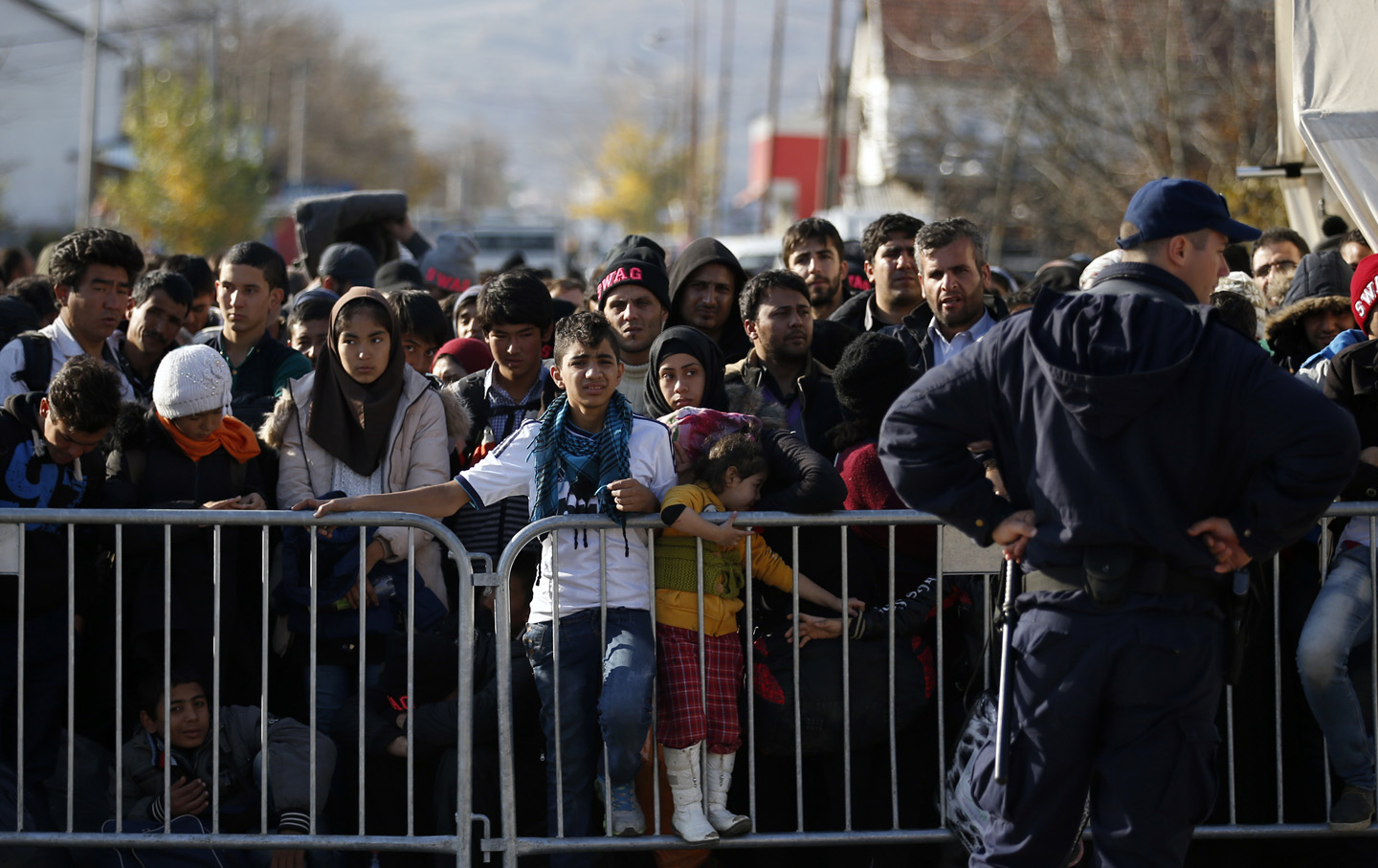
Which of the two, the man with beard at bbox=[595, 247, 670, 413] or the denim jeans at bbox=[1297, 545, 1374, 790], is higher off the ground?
the man with beard at bbox=[595, 247, 670, 413]

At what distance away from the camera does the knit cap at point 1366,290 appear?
5121 mm

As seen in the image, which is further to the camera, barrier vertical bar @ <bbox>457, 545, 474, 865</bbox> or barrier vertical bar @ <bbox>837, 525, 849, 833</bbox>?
barrier vertical bar @ <bbox>837, 525, 849, 833</bbox>

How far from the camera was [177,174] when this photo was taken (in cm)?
3475

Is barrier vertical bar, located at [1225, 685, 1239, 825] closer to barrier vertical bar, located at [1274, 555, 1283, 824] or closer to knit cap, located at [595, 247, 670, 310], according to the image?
barrier vertical bar, located at [1274, 555, 1283, 824]

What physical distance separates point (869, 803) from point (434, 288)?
18.4 ft

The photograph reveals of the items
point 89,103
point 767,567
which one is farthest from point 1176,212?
point 89,103

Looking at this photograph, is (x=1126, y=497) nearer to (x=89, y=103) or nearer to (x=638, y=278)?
(x=638, y=278)

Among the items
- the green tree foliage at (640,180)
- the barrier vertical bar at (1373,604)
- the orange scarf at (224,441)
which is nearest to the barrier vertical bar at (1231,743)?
the barrier vertical bar at (1373,604)

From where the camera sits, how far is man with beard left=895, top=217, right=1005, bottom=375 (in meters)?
5.90

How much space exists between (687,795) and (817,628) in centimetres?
71

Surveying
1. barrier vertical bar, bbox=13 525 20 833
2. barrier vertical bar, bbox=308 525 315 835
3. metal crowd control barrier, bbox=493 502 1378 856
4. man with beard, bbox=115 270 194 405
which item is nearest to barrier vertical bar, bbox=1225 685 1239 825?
metal crowd control barrier, bbox=493 502 1378 856

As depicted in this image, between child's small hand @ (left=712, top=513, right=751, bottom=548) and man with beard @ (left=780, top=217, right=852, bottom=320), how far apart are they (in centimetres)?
305

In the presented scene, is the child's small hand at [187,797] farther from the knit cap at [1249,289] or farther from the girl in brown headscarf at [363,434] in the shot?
the knit cap at [1249,289]

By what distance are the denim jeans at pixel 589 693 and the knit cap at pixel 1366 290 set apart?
114 inches
